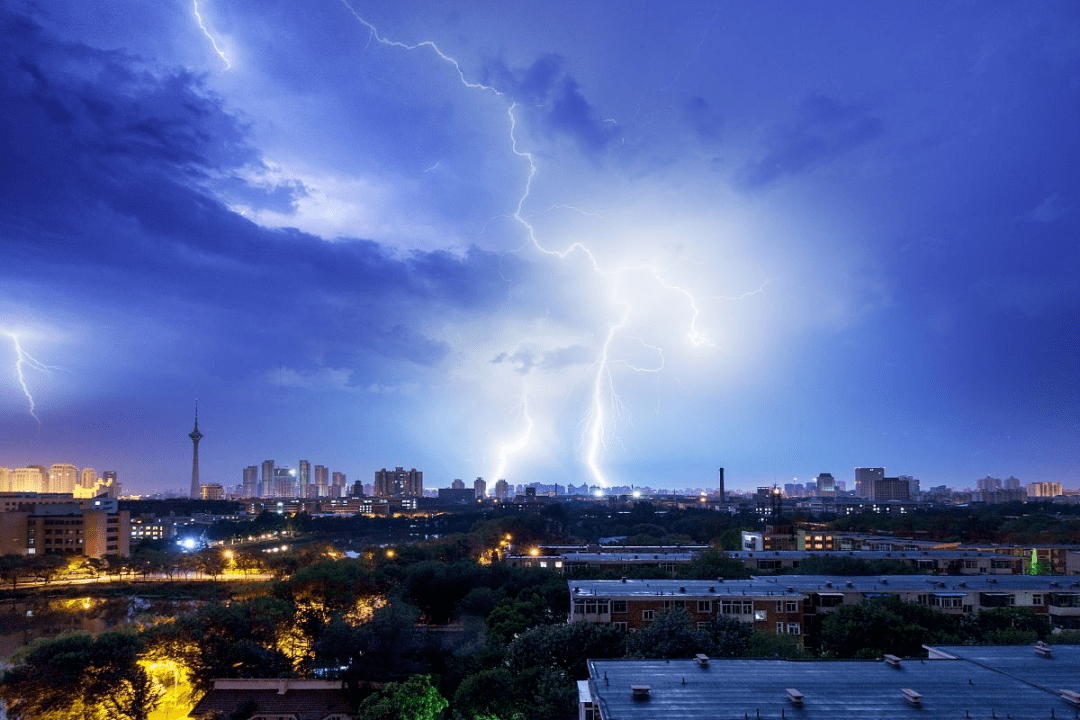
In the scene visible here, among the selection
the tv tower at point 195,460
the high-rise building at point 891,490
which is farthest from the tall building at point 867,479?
the tv tower at point 195,460

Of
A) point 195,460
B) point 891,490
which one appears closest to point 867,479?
point 891,490

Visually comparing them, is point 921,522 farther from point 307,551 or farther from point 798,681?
point 798,681

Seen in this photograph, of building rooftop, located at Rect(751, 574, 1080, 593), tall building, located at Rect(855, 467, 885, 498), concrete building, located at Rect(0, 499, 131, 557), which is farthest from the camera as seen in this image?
tall building, located at Rect(855, 467, 885, 498)

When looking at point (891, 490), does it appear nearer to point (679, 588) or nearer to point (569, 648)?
point (679, 588)

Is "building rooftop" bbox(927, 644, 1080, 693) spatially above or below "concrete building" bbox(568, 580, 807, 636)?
above

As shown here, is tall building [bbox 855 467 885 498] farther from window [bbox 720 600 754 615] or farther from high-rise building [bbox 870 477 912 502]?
window [bbox 720 600 754 615]

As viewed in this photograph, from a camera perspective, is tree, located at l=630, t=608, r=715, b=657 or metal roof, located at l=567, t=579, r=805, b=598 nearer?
tree, located at l=630, t=608, r=715, b=657

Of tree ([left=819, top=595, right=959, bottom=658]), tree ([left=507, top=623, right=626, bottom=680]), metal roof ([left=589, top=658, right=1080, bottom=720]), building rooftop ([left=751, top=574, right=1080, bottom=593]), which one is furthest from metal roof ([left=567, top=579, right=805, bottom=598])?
metal roof ([left=589, top=658, right=1080, bottom=720])

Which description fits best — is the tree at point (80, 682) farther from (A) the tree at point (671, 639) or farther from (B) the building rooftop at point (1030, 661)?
(B) the building rooftop at point (1030, 661)
